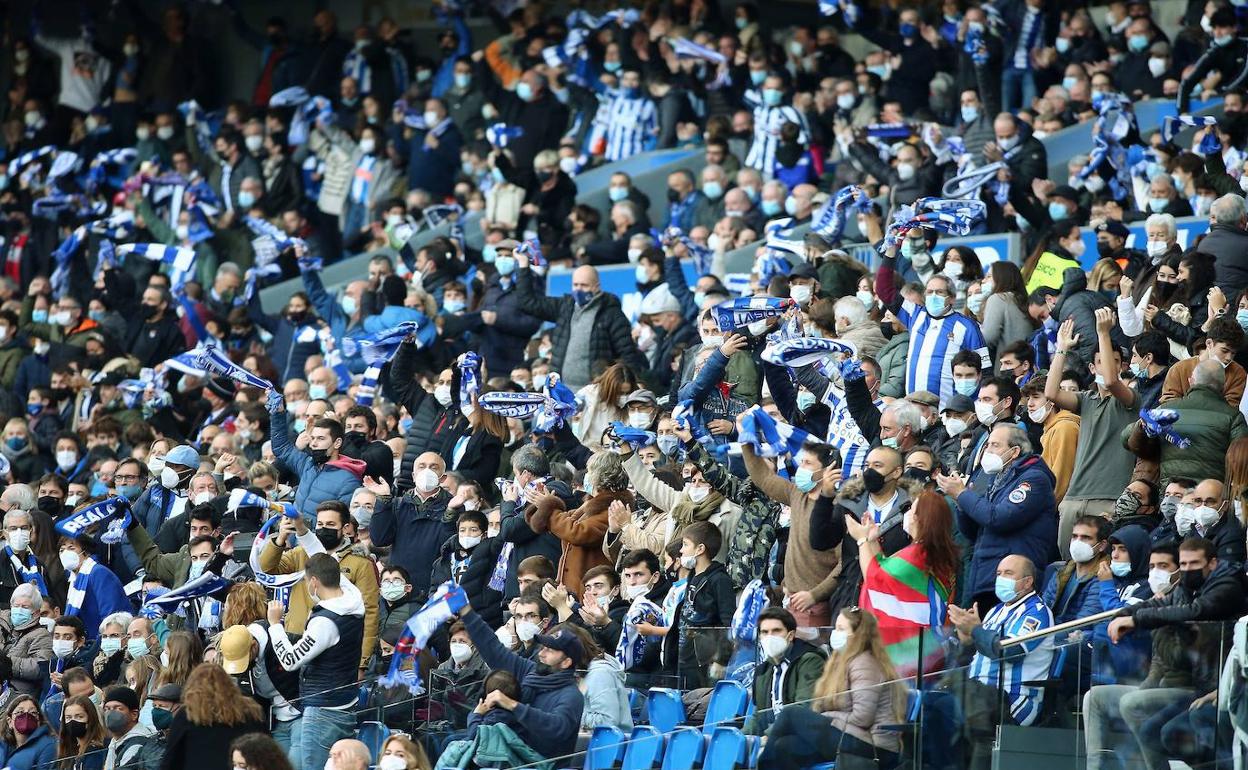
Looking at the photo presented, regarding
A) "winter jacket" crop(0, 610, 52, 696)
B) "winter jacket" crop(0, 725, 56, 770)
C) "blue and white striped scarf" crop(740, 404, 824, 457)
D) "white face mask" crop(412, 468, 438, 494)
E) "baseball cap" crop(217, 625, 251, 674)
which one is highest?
"blue and white striped scarf" crop(740, 404, 824, 457)

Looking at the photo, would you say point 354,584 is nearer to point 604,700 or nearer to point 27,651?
point 604,700

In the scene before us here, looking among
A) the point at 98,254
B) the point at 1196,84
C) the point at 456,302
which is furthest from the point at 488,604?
the point at 98,254

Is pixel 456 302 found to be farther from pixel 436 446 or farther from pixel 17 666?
pixel 17 666

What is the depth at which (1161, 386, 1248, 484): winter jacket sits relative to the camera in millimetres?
10000

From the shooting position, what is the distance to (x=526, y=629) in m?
9.60

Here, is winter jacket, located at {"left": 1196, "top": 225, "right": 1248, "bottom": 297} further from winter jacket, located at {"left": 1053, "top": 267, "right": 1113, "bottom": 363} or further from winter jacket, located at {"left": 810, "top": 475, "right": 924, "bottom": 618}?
winter jacket, located at {"left": 810, "top": 475, "right": 924, "bottom": 618}

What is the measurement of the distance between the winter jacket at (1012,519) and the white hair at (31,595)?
17.7 feet

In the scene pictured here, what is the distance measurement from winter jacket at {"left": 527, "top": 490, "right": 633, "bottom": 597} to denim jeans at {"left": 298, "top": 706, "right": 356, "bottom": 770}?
1667 millimetres

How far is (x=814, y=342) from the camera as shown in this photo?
10492 mm

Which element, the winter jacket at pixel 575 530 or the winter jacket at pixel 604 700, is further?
the winter jacket at pixel 575 530

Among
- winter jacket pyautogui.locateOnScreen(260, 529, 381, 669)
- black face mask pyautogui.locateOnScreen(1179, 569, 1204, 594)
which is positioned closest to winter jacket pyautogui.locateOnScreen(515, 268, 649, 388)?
winter jacket pyautogui.locateOnScreen(260, 529, 381, 669)

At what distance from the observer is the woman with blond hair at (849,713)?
26.8 ft

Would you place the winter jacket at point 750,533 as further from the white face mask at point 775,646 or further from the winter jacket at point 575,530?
the white face mask at point 775,646

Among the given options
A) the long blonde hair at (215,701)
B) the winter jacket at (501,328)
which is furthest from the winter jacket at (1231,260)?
the long blonde hair at (215,701)
